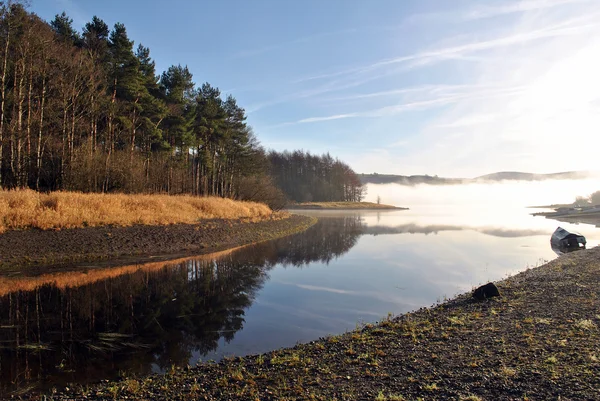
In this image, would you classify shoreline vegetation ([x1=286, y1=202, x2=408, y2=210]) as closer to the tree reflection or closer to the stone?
the tree reflection

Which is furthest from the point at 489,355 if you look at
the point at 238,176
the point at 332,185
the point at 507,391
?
the point at 332,185

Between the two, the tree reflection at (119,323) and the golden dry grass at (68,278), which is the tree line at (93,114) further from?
the tree reflection at (119,323)

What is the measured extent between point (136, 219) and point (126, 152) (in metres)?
11.0

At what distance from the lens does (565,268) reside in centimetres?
1529

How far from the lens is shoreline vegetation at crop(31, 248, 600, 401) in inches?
202

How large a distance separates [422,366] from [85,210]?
18056 mm

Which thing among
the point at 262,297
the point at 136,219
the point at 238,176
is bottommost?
the point at 262,297

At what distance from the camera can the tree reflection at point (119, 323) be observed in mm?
6754

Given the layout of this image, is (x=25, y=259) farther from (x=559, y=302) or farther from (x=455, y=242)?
(x=455, y=242)

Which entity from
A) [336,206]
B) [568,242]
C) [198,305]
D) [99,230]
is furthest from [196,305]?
[336,206]

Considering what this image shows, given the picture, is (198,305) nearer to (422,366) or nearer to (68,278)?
(68,278)

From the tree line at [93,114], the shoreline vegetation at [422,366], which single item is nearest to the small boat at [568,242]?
the shoreline vegetation at [422,366]

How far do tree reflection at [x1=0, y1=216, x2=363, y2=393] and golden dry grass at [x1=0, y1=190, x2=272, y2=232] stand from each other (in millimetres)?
4438

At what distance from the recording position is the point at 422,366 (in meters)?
6.00
